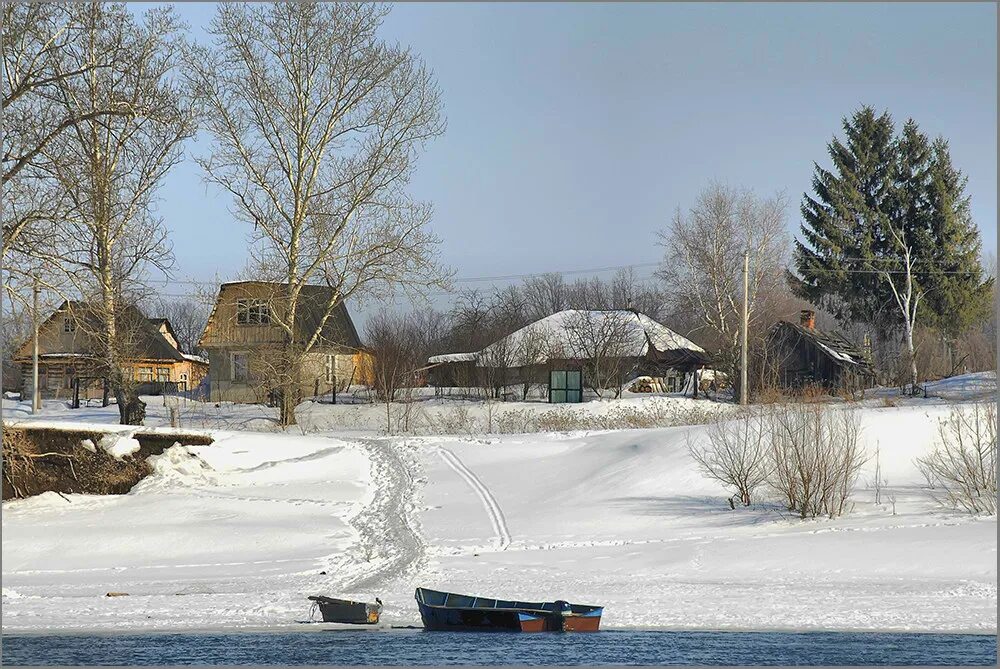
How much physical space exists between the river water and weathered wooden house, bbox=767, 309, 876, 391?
3772 cm

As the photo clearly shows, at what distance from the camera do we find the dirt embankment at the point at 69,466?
2570 cm

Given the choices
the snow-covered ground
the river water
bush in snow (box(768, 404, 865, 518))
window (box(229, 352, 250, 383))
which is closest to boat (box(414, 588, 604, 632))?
the river water

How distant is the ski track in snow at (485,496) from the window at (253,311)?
10.3m

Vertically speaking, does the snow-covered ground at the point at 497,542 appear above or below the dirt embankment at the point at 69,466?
below

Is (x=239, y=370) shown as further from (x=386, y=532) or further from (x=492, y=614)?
(x=492, y=614)

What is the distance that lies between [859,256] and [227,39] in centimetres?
3293

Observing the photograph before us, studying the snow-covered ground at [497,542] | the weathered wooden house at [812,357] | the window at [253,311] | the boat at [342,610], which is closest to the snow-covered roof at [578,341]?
the weathered wooden house at [812,357]

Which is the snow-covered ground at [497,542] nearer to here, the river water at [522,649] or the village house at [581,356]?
the river water at [522,649]

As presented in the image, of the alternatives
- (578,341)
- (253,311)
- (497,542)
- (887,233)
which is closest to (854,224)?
(887,233)

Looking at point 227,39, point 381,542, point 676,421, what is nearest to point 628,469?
point 381,542

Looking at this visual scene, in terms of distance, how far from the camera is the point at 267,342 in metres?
42.5

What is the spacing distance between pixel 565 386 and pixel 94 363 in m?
19.3

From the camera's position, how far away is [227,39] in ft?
124

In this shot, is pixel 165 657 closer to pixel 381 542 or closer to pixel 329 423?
pixel 381 542
